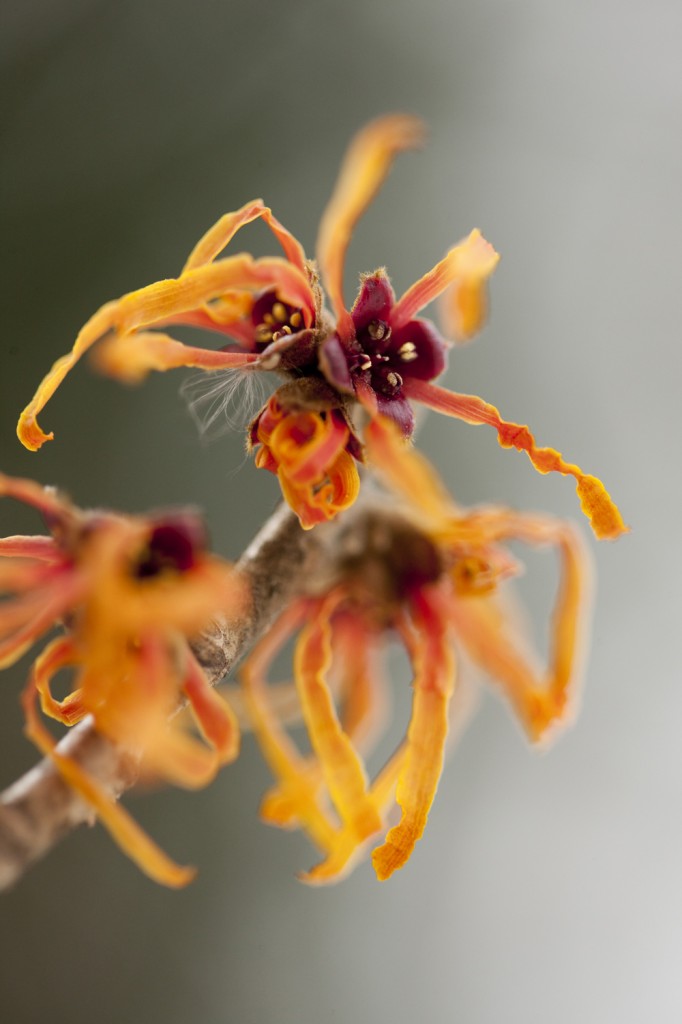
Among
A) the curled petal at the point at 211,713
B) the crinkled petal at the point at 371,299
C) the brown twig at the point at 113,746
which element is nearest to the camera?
the brown twig at the point at 113,746

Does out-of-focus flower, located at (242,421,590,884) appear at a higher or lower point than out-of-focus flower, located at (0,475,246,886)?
lower

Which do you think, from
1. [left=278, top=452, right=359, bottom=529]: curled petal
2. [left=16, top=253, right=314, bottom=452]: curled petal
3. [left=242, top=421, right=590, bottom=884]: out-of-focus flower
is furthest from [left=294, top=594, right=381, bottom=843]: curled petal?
[left=16, top=253, right=314, bottom=452]: curled petal

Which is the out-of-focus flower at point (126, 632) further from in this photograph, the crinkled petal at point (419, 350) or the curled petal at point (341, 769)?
the crinkled petal at point (419, 350)

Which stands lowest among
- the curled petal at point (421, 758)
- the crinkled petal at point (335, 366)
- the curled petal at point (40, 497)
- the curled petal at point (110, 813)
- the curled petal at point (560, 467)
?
the curled petal at point (421, 758)

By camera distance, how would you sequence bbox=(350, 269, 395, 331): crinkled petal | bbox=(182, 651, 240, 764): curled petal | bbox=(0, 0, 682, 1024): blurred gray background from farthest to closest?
bbox=(0, 0, 682, 1024): blurred gray background, bbox=(350, 269, 395, 331): crinkled petal, bbox=(182, 651, 240, 764): curled petal

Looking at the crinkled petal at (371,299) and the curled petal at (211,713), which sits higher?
the crinkled petal at (371,299)

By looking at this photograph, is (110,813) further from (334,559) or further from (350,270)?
(350,270)

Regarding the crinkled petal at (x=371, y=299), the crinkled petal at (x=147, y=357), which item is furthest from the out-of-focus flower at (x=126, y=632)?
the crinkled petal at (x=371, y=299)

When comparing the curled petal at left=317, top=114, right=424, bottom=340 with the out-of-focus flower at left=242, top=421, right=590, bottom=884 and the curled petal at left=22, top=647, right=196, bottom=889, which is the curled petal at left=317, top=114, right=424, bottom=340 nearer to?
the out-of-focus flower at left=242, top=421, right=590, bottom=884

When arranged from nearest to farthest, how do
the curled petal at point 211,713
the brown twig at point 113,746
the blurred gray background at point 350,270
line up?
the brown twig at point 113,746 < the curled petal at point 211,713 < the blurred gray background at point 350,270
